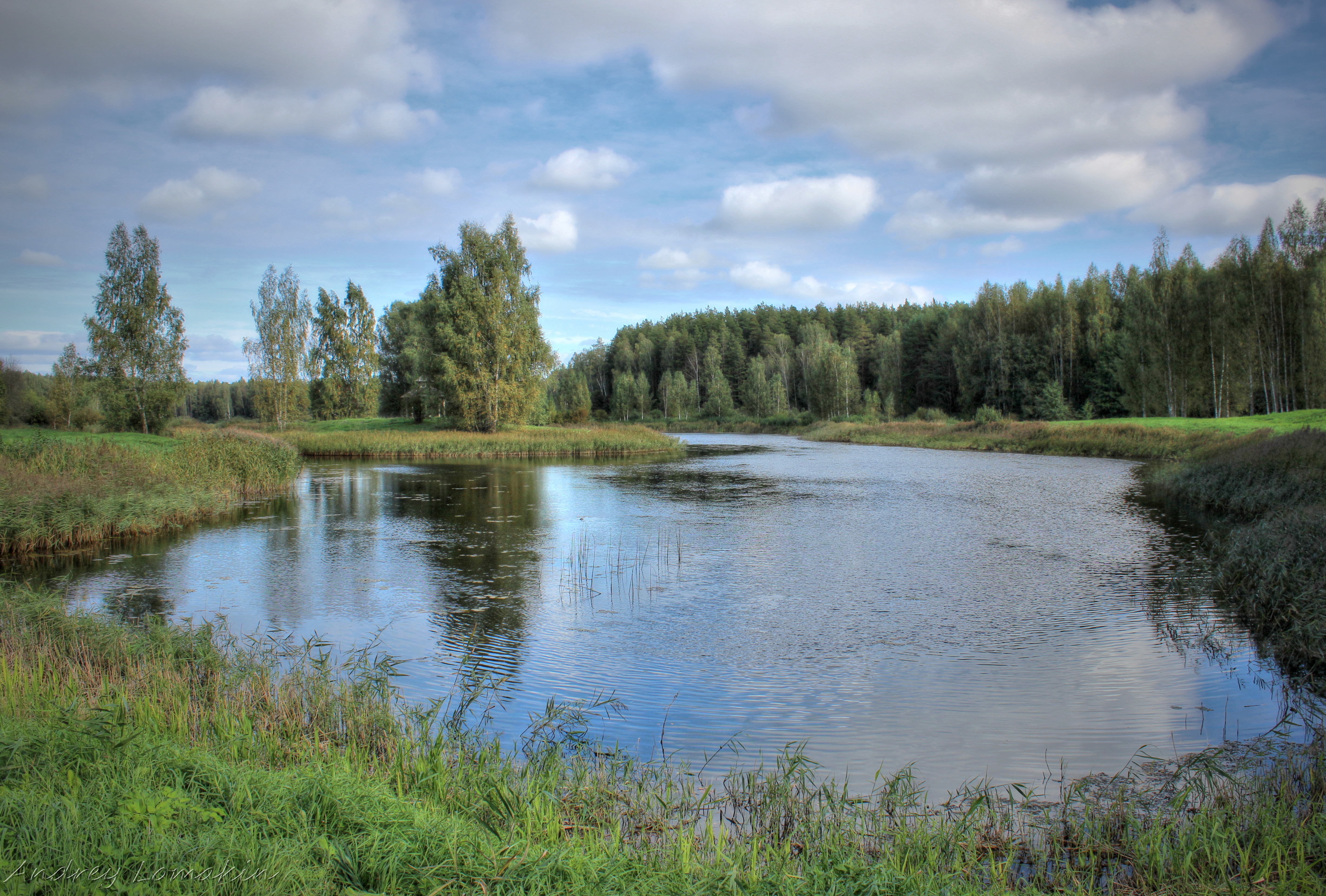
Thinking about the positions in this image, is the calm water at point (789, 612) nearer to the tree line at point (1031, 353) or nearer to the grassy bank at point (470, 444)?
the grassy bank at point (470, 444)

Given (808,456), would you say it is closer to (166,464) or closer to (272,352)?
(166,464)

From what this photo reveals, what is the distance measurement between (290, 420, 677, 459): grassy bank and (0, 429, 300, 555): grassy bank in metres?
17.0

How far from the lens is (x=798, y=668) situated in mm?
8078

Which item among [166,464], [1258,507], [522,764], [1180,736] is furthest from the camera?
[166,464]

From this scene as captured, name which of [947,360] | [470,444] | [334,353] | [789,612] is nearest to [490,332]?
[470,444]

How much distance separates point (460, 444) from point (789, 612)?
34.3 m

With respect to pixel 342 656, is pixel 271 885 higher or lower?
higher

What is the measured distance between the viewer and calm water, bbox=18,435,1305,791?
6.51 metres

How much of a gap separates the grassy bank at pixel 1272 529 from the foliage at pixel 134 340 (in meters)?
38.5

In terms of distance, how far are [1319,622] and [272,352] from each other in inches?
2237

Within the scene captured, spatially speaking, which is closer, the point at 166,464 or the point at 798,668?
the point at 798,668

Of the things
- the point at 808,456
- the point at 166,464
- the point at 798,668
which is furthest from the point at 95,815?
the point at 808,456

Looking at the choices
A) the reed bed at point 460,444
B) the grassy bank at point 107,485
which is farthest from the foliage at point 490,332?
the grassy bank at point 107,485

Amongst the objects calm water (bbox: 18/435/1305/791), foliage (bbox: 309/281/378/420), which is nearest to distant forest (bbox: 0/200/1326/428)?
foliage (bbox: 309/281/378/420)
